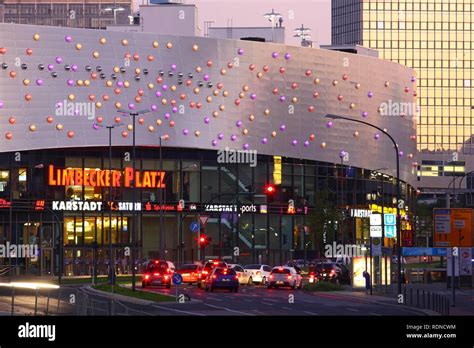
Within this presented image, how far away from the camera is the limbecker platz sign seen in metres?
116

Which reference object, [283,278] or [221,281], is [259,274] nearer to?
[283,278]

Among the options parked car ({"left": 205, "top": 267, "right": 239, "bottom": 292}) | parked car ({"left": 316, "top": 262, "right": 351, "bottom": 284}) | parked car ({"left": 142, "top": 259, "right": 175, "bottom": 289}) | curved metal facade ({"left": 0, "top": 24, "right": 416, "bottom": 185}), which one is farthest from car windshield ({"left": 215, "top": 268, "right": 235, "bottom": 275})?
curved metal facade ({"left": 0, "top": 24, "right": 416, "bottom": 185})

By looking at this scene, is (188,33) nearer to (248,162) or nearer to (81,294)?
(248,162)

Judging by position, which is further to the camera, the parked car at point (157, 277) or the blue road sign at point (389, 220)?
the parked car at point (157, 277)

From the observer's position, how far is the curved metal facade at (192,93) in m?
115

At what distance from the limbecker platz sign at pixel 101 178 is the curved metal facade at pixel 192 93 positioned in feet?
8.93

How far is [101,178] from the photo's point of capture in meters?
118

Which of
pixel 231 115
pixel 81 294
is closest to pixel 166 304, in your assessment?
pixel 81 294

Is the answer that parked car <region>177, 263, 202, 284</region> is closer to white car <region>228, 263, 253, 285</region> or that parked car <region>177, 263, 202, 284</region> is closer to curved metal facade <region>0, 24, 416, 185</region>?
white car <region>228, 263, 253, 285</region>

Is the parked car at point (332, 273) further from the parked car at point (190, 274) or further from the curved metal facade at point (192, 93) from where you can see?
the curved metal facade at point (192, 93)

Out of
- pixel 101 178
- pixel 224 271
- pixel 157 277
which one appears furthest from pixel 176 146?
pixel 224 271

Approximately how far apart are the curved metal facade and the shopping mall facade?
0.13 metres

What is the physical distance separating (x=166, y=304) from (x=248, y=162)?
72748 mm

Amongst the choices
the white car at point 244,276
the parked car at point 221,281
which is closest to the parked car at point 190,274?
the white car at point 244,276
